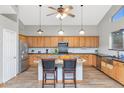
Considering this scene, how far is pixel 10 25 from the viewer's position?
802cm

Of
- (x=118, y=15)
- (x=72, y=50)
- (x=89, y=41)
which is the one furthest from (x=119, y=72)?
(x=72, y=50)

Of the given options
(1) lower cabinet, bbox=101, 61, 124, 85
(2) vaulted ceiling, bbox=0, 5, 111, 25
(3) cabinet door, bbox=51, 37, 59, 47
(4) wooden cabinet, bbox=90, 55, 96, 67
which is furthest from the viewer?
(3) cabinet door, bbox=51, 37, 59, 47

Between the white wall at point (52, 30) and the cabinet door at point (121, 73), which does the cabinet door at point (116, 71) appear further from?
the white wall at point (52, 30)

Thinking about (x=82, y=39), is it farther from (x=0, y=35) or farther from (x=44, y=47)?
(x=0, y=35)

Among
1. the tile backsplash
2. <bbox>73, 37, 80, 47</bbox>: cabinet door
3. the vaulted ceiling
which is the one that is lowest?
the tile backsplash

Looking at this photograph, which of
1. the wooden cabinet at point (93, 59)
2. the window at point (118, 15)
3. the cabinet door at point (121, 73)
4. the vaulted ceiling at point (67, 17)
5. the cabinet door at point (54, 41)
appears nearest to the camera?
the cabinet door at point (121, 73)

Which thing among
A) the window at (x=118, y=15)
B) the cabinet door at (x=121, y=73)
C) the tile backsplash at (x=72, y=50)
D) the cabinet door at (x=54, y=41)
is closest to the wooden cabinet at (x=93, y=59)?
the tile backsplash at (x=72, y=50)

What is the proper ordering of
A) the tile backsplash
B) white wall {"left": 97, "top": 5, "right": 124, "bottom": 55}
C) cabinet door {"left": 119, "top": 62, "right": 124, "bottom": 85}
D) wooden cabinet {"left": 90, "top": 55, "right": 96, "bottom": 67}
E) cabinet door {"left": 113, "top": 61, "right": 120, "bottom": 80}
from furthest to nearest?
the tile backsplash → wooden cabinet {"left": 90, "top": 55, "right": 96, "bottom": 67} → white wall {"left": 97, "top": 5, "right": 124, "bottom": 55} → cabinet door {"left": 113, "top": 61, "right": 120, "bottom": 80} → cabinet door {"left": 119, "top": 62, "right": 124, "bottom": 85}

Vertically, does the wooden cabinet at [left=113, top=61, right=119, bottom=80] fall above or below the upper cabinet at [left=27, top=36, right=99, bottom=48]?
below

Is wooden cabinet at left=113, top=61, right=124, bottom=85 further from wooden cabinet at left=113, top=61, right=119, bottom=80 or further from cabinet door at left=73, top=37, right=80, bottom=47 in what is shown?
cabinet door at left=73, top=37, right=80, bottom=47

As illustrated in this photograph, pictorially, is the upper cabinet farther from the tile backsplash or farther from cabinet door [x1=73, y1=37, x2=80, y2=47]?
the tile backsplash

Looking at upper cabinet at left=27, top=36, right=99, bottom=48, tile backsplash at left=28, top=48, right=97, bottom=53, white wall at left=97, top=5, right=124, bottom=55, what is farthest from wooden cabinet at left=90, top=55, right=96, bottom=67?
upper cabinet at left=27, top=36, right=99, bottom=48

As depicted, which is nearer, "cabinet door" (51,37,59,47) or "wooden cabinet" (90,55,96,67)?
"wooden cabinet" (90,55,96,67)
